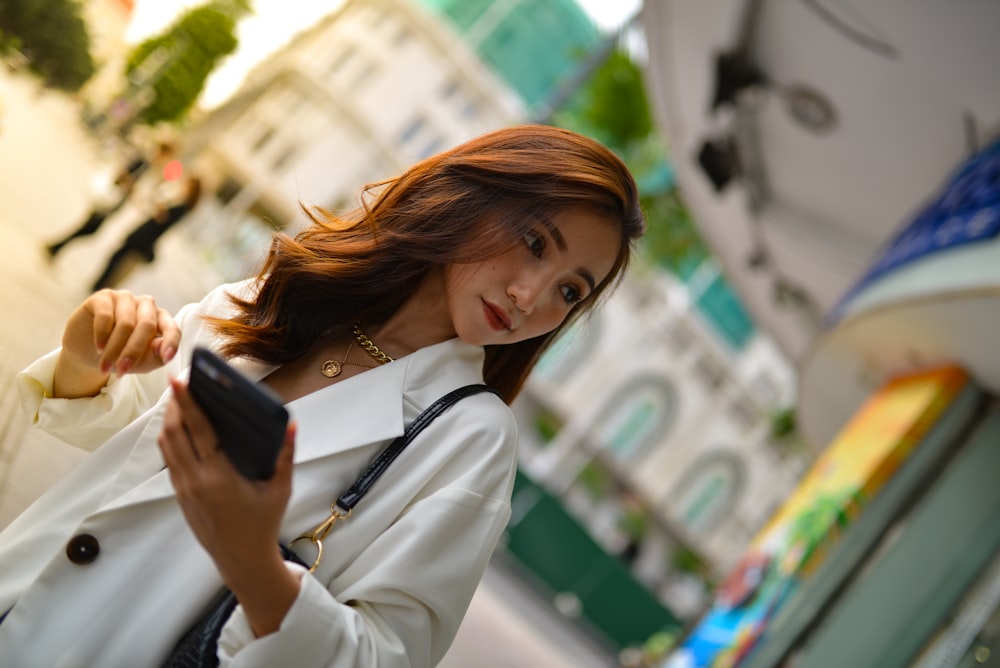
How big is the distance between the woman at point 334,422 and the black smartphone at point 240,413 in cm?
2

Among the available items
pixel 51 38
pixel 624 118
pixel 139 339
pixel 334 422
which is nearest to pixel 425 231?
pixel 334 422

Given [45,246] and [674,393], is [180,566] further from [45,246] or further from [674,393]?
[674,393]

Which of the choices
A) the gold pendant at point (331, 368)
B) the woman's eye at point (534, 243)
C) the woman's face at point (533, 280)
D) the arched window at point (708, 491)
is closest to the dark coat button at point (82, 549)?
the gold pendant at point (331, 368)

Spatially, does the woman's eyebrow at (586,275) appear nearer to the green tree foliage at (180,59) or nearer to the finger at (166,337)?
the finger at (166,337)

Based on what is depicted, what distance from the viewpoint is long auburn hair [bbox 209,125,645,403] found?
173 centimetres

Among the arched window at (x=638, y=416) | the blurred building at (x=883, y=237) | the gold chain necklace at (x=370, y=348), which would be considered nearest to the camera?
the gold chain necklace at (x=370, y=348)

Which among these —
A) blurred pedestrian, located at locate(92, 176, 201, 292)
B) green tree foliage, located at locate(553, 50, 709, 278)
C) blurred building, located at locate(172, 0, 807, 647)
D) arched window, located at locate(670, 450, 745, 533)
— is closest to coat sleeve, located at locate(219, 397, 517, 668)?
blurred pedestrian, located at locate(92, 176, 201, 292)

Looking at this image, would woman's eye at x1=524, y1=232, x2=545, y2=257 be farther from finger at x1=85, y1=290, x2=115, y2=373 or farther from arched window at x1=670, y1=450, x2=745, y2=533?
arched window at x1=670, y1=450, x2=745, y2=533

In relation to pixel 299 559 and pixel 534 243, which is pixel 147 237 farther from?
pixel 299 559

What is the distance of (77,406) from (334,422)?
0.61m

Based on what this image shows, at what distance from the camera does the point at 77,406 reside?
1.76 m

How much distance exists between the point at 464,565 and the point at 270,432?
520 millimetres

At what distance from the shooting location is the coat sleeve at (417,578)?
A: 1260mm

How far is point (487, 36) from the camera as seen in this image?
78.1 feet
